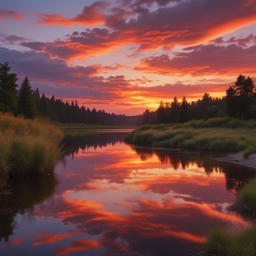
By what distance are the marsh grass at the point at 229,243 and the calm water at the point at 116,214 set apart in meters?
0.39

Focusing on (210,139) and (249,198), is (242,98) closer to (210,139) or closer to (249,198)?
(210,139)

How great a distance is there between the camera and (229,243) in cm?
459

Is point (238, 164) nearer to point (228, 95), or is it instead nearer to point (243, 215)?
point (243, 215)

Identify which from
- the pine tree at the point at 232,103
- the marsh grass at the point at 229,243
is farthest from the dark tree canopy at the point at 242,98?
the marsh grass at the point at 229,243

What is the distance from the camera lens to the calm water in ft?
16.9

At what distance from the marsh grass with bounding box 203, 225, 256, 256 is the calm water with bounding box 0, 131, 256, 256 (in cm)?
39

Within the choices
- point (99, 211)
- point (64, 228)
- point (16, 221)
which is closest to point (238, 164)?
point (99, 211)

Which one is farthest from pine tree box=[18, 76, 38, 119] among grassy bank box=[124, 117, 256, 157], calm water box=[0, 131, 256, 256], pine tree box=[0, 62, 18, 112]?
calm water box=[0, 131, 256, 256]

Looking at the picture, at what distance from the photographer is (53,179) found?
1114 cm

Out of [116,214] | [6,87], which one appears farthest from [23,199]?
[6,87]

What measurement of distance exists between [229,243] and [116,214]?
3.45 meters

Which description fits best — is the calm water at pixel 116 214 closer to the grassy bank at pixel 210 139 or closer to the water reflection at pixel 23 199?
the water reflection at pixel 23 199

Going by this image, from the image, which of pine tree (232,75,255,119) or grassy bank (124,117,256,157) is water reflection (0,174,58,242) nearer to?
grassy bank (124,117,256,157)

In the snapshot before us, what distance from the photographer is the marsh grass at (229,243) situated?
14.0ft
